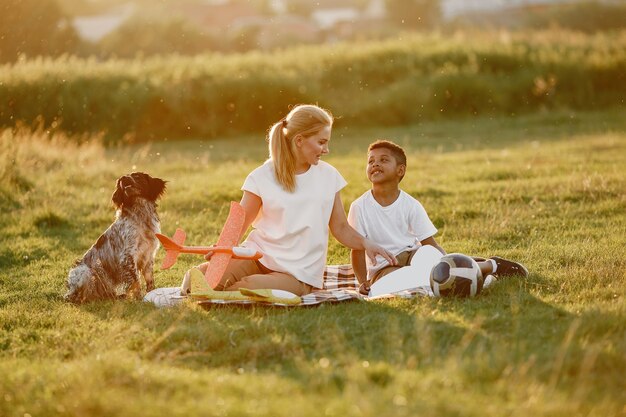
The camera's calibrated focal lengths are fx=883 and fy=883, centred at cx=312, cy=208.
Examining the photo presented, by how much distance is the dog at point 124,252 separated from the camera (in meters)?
8.02

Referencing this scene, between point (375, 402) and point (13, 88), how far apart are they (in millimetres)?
20644

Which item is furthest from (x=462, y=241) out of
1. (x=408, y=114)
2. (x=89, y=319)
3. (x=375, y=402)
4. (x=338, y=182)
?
(x=408, y=114)

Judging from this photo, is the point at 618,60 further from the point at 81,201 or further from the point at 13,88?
the point at 81,201

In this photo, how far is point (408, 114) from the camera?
84.1ft

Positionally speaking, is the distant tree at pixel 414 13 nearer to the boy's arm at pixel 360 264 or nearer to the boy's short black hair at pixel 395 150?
the boy's short black hair at pixel 395 150

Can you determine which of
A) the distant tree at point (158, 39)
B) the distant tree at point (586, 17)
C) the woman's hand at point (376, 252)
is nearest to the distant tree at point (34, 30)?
the distant tree at point (158, 39)

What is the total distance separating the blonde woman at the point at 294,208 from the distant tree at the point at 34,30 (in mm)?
21848

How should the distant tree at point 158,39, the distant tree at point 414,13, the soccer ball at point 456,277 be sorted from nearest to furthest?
1. the soccer ball at point 456,277
2. the distant tree at point 158,39
3. the distant tree at point 414,13

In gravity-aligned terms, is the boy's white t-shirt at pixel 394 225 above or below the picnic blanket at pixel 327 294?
above

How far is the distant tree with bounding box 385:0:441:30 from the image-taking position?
2277 inches

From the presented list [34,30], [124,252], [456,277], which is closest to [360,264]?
[456,277]

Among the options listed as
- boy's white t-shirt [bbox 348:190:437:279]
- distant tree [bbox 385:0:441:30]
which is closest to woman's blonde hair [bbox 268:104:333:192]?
boy's white t-shirt [bbox 348:190:437:279]

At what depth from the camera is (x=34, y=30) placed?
1315 inches

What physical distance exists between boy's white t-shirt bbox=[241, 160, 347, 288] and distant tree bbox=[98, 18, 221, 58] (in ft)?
Result: 123
